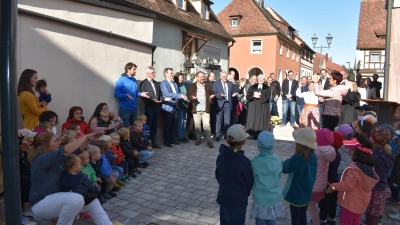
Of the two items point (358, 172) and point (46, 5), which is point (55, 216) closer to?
point (358, 172)

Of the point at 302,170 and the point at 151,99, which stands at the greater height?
the point at 151,99

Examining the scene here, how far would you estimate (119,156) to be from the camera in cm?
555

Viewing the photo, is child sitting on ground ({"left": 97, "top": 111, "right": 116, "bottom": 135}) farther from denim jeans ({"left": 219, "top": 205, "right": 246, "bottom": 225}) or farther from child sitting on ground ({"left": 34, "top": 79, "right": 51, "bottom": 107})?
denim jeans ({"left": 219, "top": 205, "right": 246, "bottom": 225})

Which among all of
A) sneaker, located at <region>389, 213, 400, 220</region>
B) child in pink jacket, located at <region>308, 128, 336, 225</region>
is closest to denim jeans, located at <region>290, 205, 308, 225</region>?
child in pink jacket, located at <region>308, 128, 336, 225</region>

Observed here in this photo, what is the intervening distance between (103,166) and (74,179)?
3.52ft

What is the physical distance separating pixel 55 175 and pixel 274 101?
11182 millimetres

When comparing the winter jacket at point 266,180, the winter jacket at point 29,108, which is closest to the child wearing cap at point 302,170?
the winter jacket at point 266,180

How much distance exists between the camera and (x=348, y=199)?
365 cm

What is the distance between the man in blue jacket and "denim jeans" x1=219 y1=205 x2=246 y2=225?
4.71m

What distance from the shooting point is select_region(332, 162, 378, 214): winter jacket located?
11.6ft

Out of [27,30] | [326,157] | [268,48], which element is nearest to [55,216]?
[326,157]

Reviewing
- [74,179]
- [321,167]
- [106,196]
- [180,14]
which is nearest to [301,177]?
[321,167]

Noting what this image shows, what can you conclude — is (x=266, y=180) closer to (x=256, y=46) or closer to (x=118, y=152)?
(x=118, y=152)

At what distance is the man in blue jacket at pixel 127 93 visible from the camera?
24.5 feet
